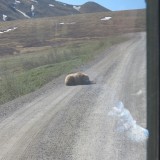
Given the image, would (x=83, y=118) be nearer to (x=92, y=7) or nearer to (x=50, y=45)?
(x=50, y=45)

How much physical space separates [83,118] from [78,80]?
10.3ft

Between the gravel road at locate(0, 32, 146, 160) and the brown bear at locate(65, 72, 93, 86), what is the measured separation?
0.45ft

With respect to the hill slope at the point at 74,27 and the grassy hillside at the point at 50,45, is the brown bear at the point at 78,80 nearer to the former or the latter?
the grassy hillside at the point at 50,45

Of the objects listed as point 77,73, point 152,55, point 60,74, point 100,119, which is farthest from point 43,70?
point 152,55

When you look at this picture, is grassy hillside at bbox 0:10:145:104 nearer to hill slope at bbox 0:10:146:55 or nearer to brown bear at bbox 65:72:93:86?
hill slope at bbox 0:10:146:55

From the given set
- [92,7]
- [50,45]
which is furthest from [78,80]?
[92,7]

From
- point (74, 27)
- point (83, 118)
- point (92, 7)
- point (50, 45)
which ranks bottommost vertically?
point (83, 118)

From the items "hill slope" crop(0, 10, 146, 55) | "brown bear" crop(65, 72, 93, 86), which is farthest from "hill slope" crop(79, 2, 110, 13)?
"brown bear" crop(65, 72, 93, 86)

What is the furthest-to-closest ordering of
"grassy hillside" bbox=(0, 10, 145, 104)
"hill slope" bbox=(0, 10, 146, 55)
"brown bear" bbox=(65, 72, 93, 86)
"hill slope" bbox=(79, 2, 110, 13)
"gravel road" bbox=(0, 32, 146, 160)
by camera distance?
1. "brown bear" bbox=(65, 72, 93, 86)
2. "grassy hillside" bbox=(0, 10, 145, 104)
3. "gravel road" bbox=(0, 32, 146, 160)
4. "hill slope" bbox=(0, 10, 146, 55)
5. "hill slope" bbox=(79, 2, 110, 13)

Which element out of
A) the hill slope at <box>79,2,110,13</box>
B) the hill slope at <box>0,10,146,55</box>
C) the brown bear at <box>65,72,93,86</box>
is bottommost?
the brown bear at <box>65,72,93,86</box>

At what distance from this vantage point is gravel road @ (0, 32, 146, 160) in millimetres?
5953

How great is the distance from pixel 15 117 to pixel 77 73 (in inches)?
121

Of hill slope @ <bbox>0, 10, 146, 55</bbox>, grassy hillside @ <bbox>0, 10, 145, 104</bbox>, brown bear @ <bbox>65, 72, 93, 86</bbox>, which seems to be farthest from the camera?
brown bear @ <bbox>65, 72, 93, 86</bbox>

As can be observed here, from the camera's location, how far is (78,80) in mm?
11516
